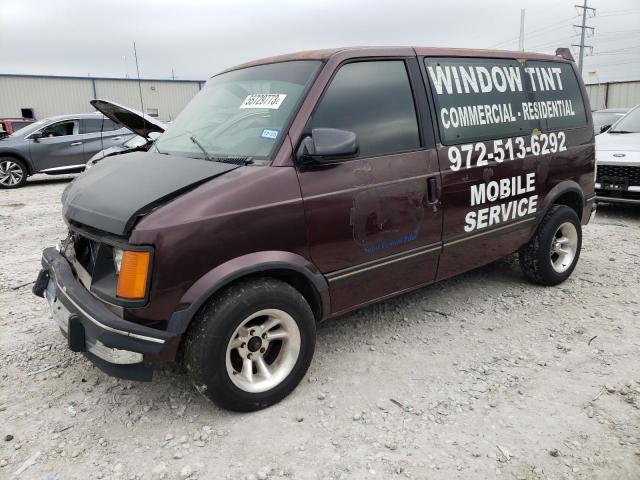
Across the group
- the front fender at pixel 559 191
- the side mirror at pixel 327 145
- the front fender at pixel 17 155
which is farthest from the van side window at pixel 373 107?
the front fender at pixel 17 155

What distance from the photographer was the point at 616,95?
25516mm

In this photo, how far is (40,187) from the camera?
37.7 feet

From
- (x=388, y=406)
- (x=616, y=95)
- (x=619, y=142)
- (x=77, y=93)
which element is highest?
(x=77, y=93)

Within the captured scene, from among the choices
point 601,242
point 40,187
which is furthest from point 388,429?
point 40,187

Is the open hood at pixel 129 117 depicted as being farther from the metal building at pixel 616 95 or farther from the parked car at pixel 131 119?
the metal building at pixel 616 95

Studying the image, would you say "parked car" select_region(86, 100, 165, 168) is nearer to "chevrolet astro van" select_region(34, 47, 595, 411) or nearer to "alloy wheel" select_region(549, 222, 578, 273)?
"chevrolet astro van" select_region(34, 47, 595, 411)

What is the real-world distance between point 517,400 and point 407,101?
1.95 m

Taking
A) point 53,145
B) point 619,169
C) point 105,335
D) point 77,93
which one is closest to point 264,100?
point 105,335

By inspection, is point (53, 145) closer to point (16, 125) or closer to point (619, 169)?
point (16, 125)

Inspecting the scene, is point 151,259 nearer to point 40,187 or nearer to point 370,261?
point 370,261

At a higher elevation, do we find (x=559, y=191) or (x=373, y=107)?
(x=373, y=107)

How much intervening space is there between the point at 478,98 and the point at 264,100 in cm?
164

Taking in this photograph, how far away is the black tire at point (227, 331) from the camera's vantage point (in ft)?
8.17

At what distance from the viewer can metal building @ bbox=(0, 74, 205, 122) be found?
25344 mm
